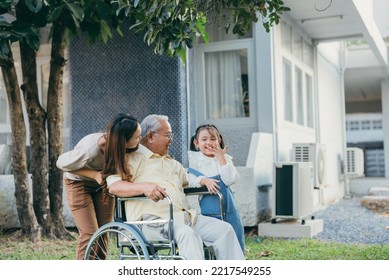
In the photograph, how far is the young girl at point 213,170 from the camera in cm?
318

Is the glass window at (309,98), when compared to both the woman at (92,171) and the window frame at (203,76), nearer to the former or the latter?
the window frame at (203,76)

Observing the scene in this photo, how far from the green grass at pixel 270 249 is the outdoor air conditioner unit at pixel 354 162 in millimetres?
3839

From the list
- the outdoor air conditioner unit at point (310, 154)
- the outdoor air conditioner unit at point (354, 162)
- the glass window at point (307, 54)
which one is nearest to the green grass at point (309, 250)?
the outdoor air conditioner unit at point (310, 154)

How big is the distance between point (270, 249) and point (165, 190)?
168 centimetres

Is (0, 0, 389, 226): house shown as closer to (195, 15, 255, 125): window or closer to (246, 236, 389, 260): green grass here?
(195, 15, 255, 125): window

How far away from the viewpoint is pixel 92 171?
3.17m

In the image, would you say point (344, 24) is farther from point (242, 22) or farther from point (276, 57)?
point (242, 22)

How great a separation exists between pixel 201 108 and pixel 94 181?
2778mm

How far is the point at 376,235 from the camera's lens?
15.1 feet

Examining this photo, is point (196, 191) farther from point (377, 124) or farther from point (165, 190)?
point (377, 124)

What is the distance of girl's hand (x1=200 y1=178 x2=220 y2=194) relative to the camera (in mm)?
3033

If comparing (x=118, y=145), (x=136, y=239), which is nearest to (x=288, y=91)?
(x=118, y=145)

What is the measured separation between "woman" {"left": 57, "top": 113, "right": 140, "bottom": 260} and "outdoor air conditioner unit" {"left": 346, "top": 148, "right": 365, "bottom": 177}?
5.68 metres
